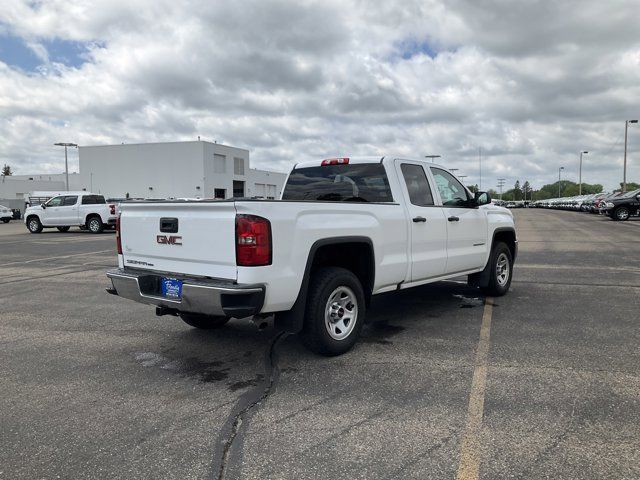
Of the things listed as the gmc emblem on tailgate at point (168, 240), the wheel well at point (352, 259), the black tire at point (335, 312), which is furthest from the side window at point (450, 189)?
the gmc emblem on tailgate at point (168, 240)

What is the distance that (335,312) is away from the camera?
4.91 m

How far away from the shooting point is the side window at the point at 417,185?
5.92 m

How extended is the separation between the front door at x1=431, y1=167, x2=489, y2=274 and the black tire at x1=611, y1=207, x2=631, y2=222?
26555 mm

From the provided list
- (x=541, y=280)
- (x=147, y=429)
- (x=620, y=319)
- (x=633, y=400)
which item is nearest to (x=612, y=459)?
(x=633, y=400)

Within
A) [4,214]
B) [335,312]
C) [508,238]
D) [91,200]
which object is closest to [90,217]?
[91,200]

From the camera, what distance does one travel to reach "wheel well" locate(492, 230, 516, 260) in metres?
7.69

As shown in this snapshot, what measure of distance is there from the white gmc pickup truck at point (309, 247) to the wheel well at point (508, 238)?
1.03 metres

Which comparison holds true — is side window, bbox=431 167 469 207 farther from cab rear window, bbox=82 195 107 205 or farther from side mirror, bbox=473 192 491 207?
cab rear window, bbox=82 195 107 205

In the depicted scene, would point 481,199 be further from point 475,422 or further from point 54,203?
point 54,203

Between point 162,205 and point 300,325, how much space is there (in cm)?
170

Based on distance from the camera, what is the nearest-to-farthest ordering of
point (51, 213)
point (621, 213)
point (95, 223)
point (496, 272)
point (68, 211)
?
point (496, 272) < point (95, 223) < point (68, 211) < point (51, 213) < point (621, 213)

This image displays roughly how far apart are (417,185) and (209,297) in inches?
119

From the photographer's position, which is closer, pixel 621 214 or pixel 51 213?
pixel 51 213

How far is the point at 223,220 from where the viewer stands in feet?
13.8
